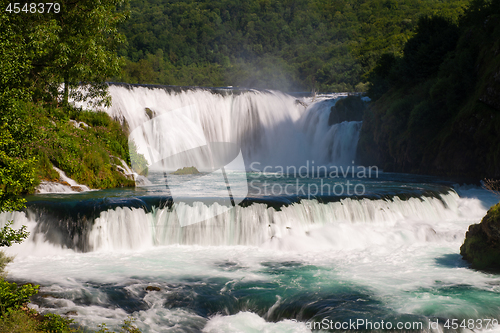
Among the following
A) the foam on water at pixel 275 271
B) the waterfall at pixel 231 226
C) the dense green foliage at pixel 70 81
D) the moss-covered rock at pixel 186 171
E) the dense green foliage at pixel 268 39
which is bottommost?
the foam on water at pixel 275 271

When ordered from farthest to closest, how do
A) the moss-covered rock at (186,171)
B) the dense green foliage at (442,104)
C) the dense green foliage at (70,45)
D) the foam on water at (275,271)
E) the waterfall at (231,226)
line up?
the moss-covered rock at (186,171)
the dense green foliage at (442,104)
the dense green foliage at (70,45)
the waterfall at (231,226)
the foam on water at (275,271)

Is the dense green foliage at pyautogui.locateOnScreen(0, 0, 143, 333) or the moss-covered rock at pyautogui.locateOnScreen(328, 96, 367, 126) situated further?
the moss-covered rock at pyautogui.locateOnScreen(328, 96, 367, 126)

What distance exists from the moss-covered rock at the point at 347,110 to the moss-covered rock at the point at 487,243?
2627 cm

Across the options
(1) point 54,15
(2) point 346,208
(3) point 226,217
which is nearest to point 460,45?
(2) point 346,208

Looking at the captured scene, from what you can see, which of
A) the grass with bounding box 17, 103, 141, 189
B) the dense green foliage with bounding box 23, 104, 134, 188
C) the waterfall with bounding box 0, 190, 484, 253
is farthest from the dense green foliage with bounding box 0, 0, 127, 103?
the waterfall with bounding box 0, 190, 484, 253

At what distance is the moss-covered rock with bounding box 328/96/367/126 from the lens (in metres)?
37.4

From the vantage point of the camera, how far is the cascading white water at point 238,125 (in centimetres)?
2994

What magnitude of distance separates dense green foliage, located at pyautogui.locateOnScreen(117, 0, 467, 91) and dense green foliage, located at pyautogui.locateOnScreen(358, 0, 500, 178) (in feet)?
101

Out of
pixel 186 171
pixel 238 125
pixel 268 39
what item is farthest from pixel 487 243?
pixel 268 39

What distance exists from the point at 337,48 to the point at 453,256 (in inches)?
2915

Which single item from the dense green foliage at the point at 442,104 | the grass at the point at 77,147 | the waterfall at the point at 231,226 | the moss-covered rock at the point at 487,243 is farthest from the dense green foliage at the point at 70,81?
the dense green foliage at the point at 442,104

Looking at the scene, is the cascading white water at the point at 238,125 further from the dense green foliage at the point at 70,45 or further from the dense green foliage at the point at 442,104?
the dense green foliage at the point at 70,45

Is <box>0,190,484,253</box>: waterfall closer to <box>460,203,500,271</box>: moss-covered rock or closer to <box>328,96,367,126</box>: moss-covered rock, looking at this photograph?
<box>460,203,500,271</box>: moss-covered rock

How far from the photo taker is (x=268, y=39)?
102750mm
